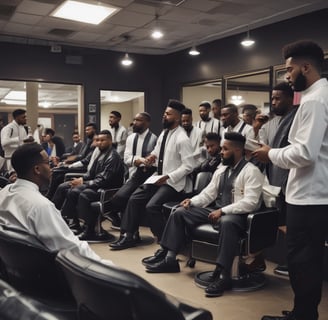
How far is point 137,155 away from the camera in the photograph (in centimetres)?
521

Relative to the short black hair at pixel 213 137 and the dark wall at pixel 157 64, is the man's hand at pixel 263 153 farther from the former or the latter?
the dark wall at pixel 157 64

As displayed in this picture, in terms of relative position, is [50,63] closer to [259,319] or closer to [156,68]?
[156,68]

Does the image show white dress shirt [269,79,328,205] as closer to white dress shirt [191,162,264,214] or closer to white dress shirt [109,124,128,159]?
white dress shirt [191,162,264,214]

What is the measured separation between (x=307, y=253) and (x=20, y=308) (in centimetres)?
151

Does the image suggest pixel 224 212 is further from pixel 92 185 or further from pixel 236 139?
pixel 92 185

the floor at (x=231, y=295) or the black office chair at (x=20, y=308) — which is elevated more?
the black office chair at (x=20, y=308)

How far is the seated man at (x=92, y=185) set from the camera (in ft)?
15.3

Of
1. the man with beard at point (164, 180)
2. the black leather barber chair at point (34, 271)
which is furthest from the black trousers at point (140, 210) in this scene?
the black leather barber chair at point (34, 271)

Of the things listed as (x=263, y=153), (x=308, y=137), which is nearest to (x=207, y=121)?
(x=263, y=153)

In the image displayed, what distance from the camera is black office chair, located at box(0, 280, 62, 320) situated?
62.0 inches

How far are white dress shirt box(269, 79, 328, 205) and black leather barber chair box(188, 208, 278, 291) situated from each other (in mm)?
867

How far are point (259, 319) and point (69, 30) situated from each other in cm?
520

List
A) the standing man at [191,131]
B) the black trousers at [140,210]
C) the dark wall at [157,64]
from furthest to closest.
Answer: the dark wall at [157,64], the standing man at [191,131], the black trousers at [140,210]

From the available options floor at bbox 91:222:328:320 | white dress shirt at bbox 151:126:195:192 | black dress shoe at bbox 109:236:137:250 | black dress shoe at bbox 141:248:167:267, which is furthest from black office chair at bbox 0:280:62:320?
black dress shoe at bbox 109:236:137:250
